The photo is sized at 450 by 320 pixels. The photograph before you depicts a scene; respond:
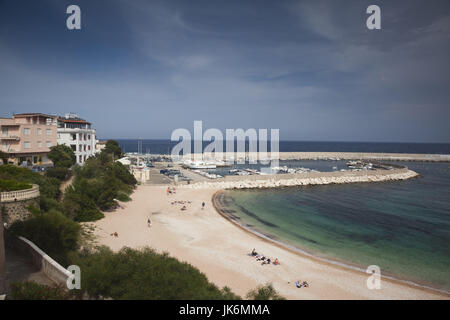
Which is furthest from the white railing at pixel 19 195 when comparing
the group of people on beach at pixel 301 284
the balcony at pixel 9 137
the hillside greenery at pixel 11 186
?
the balcony at pixel 9 137

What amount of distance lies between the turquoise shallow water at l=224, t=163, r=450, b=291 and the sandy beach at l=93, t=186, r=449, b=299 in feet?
7.65

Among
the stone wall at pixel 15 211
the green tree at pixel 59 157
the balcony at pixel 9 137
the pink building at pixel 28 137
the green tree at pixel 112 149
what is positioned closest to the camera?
the stone wall at pixel 15 211

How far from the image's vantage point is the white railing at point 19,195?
50.1 ft

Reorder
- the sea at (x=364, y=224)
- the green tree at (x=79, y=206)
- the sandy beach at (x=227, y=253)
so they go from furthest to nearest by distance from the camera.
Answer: the green tree at (x=79, y=206)
the sea at (x=364, y=224)
the sandy beach at (x=227, y=253)

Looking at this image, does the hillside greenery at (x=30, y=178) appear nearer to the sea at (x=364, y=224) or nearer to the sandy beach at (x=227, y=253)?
the sandy beach at (x=227, y=253)

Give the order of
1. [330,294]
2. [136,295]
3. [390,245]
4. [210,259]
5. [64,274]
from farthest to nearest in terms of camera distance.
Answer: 1. [390,245]
2. [210,259]
3. [330,294]
4. [64,274]
5. [136,295]

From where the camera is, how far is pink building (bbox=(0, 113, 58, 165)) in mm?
31131

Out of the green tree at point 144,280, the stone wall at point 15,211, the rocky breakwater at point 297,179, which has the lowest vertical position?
the rocky breakwater at point 297,179

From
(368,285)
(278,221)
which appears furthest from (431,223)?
(368,285)

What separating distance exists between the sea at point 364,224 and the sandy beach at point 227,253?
2.01 m

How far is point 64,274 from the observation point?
9781 mm

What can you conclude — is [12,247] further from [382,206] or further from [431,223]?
[382,206]

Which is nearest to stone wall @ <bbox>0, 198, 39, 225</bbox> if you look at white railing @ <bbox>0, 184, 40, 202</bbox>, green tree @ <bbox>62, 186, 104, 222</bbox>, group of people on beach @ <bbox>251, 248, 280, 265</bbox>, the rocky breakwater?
white railing @ <bbox>0, 184, 40, 202</bbox>
